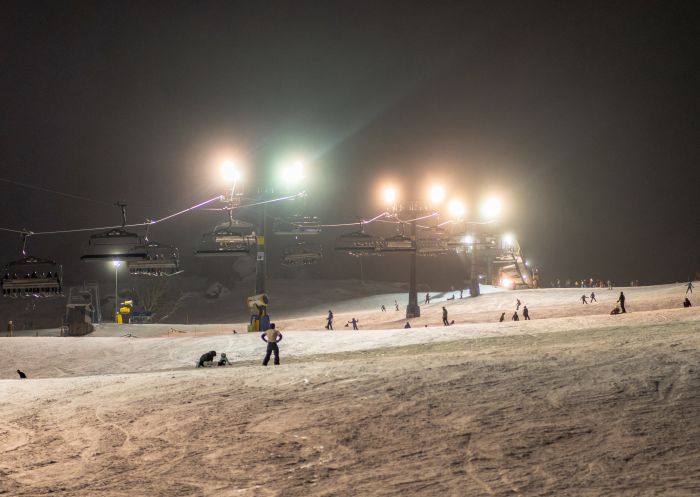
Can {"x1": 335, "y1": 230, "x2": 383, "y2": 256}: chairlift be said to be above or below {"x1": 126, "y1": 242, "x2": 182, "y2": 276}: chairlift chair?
above

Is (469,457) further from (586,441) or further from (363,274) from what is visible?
(363,274)

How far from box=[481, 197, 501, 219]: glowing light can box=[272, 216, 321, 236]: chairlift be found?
25505 mm

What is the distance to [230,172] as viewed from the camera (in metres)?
27.7

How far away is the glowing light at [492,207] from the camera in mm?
46844

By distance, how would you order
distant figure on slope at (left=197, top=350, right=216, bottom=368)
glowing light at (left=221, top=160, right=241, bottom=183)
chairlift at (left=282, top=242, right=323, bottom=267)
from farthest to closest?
glowing light at (left=221, top=160, right=241, bottom=183) < chairlift at (left=282, top=242, right=323, bottom=267) < distant figure on slope at (left=197, top=350, right=216, bottom=368)

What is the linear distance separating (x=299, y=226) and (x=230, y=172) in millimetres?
5813

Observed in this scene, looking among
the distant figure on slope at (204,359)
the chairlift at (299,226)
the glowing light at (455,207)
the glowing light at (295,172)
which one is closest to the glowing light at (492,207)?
the glowing light at (455,207)

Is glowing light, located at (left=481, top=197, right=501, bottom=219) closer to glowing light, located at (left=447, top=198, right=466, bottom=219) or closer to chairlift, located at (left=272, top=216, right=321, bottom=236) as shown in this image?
glowing light, located at (left=447, top=198, right=466, bottom=219)

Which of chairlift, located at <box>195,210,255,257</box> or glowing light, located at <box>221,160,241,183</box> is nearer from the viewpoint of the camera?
chairlift, located at <box>195,210,255,257</box>

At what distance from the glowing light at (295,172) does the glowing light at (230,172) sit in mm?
2617

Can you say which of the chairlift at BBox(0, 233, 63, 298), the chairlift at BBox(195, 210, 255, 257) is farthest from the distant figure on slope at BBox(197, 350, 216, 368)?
the chairlift at BBox(0, 233, 63, 298)

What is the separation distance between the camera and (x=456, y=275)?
264 ft

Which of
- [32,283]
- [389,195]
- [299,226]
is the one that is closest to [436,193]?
[389,195]

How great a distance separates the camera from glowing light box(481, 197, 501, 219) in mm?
46844
